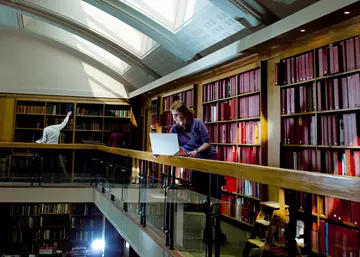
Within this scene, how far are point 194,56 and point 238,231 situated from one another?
426 centimetres

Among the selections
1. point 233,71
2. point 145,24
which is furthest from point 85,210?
point 233,71

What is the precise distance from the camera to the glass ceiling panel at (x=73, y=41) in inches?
329

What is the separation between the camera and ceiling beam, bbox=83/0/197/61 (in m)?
5.68

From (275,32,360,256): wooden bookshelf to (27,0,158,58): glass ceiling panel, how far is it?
12.0 feet

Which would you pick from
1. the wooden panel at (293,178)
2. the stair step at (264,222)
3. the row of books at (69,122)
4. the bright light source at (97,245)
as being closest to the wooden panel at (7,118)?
the row of books at (69,122)

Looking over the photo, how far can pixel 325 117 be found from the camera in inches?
130

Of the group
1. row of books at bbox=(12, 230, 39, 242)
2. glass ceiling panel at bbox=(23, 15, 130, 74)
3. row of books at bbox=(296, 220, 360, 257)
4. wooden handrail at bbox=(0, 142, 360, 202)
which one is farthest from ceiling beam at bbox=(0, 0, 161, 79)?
row of books at bbox=(296, 220, 360, 257)

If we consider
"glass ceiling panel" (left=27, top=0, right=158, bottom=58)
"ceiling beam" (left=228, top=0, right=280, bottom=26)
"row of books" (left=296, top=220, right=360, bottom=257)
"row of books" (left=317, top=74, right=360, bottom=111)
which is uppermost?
"glass ceiling panel" (left=27, top=0, right=158, bottom=58)

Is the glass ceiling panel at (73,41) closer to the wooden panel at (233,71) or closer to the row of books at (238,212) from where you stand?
the wooden panel at (233,71)

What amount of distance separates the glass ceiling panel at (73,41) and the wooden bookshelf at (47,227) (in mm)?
3710

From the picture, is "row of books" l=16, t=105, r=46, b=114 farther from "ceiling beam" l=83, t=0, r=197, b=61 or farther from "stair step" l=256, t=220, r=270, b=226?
"stair step" l=256, t=220, r=270, b=226

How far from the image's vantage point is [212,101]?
5.43 meters

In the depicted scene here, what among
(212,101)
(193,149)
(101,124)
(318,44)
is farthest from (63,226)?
(318,44)

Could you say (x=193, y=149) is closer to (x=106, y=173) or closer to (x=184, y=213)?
(x=184, y=213)
